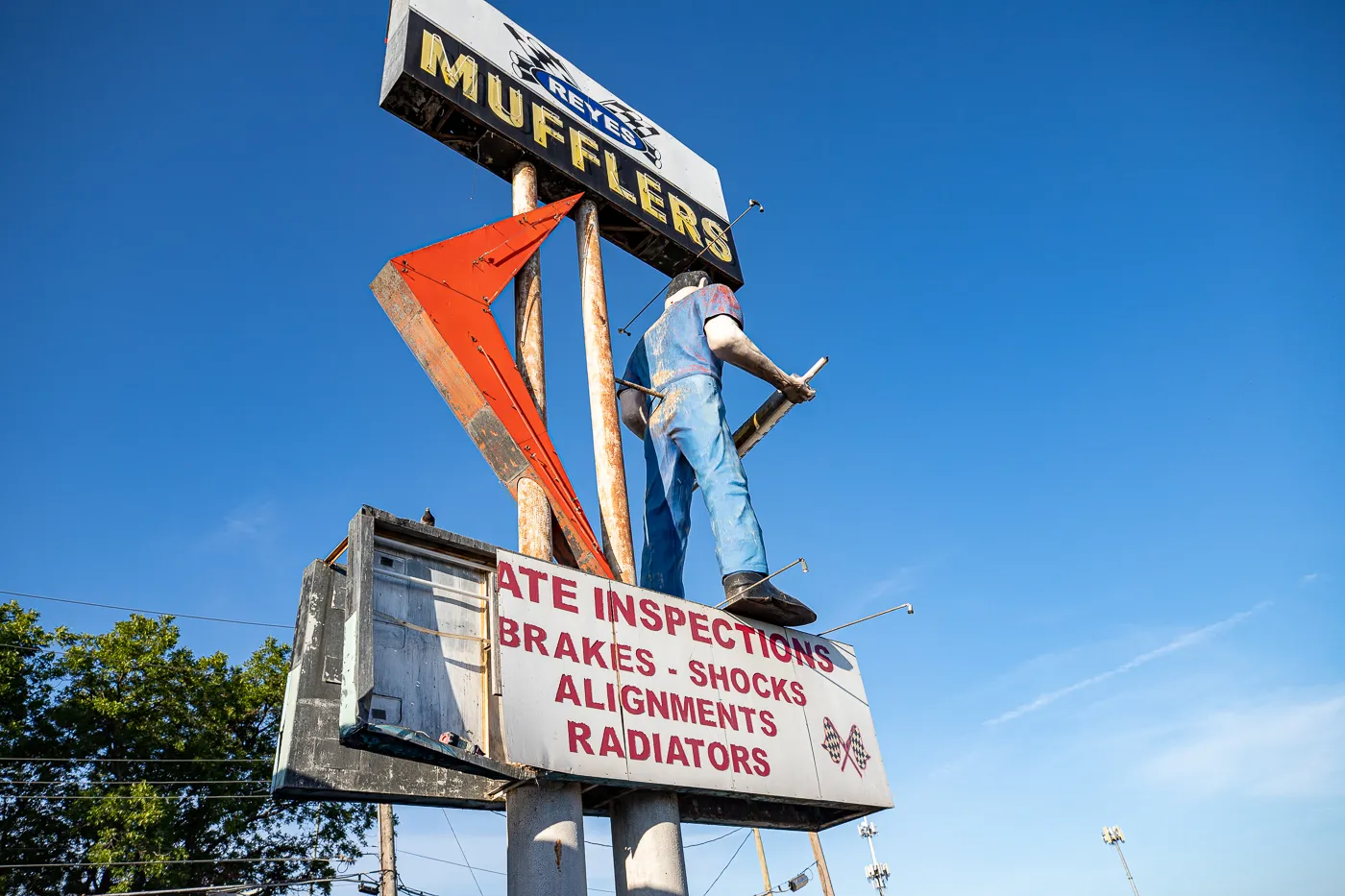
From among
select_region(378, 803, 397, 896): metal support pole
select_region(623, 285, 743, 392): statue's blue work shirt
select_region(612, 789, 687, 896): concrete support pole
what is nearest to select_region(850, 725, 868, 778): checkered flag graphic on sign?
select_region(612, 789, 687, 896): concrete support pole

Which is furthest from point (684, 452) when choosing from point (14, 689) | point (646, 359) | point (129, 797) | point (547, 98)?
point (14, 689)

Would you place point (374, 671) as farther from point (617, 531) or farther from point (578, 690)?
point (617, 531)

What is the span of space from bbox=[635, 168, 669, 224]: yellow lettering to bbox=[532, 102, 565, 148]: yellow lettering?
1015 mm

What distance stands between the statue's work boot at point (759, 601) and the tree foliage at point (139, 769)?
13666 mm

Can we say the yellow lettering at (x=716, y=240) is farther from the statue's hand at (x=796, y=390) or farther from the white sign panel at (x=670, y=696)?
the white sign panel at (x=670, y=696)

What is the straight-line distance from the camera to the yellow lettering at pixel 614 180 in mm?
9094

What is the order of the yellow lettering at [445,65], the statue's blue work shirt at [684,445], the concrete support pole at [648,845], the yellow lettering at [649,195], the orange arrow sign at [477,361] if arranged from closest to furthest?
the concrete support pole at [648,845], the orange arrow sign at [477,361], the statue's blue work shirt at [684,445], the yellow lettering at [445,65], the yellow lettering at [649,195]

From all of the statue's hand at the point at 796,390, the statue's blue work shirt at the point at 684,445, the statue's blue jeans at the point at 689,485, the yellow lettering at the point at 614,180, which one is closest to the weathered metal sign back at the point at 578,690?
the statue's blue jeans at the point at 689,485

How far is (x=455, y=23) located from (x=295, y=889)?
1841cm

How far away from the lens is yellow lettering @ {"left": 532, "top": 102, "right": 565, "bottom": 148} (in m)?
8.61

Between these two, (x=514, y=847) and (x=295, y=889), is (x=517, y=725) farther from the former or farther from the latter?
(x=295, y=889)

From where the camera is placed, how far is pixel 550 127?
8.81 meters

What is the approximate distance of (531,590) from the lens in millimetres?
5410

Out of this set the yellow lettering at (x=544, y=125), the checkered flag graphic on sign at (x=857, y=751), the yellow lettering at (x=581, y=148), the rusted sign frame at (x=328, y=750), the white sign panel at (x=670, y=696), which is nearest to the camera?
the rusted sign frame at (x=328, y=750)
